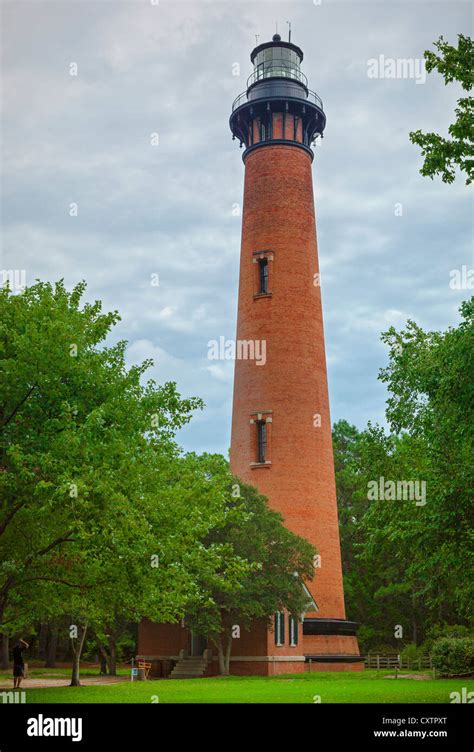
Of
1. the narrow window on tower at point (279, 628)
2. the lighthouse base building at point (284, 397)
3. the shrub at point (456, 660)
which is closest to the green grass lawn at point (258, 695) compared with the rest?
the shrub at point (456, 660)

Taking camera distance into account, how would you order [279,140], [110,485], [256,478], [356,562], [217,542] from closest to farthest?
1. [110,485]
2. [217,542]
3. [256,478]
4. [279,140]
5. [356,562]

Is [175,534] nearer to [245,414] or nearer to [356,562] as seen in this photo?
[245,414]

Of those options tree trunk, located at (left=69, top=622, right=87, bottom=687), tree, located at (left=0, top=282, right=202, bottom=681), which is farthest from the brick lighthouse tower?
tree, located at (left=0, top=282, right=202, bottom=681)

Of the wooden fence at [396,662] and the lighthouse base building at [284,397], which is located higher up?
the lighthouse base building at [284,397]

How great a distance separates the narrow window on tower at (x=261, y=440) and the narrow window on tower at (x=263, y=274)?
22.2 ft

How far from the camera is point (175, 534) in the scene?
76.3 ft

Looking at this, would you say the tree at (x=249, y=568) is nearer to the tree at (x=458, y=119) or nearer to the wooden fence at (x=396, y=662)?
the wooden fence at (x=396, y=662)

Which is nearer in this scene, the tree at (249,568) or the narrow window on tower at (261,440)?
the tree at (249,568)

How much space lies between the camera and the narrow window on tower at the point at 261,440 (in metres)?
42.3

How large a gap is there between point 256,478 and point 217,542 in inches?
205

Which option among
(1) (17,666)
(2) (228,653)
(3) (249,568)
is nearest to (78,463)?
(1) (17,666)
